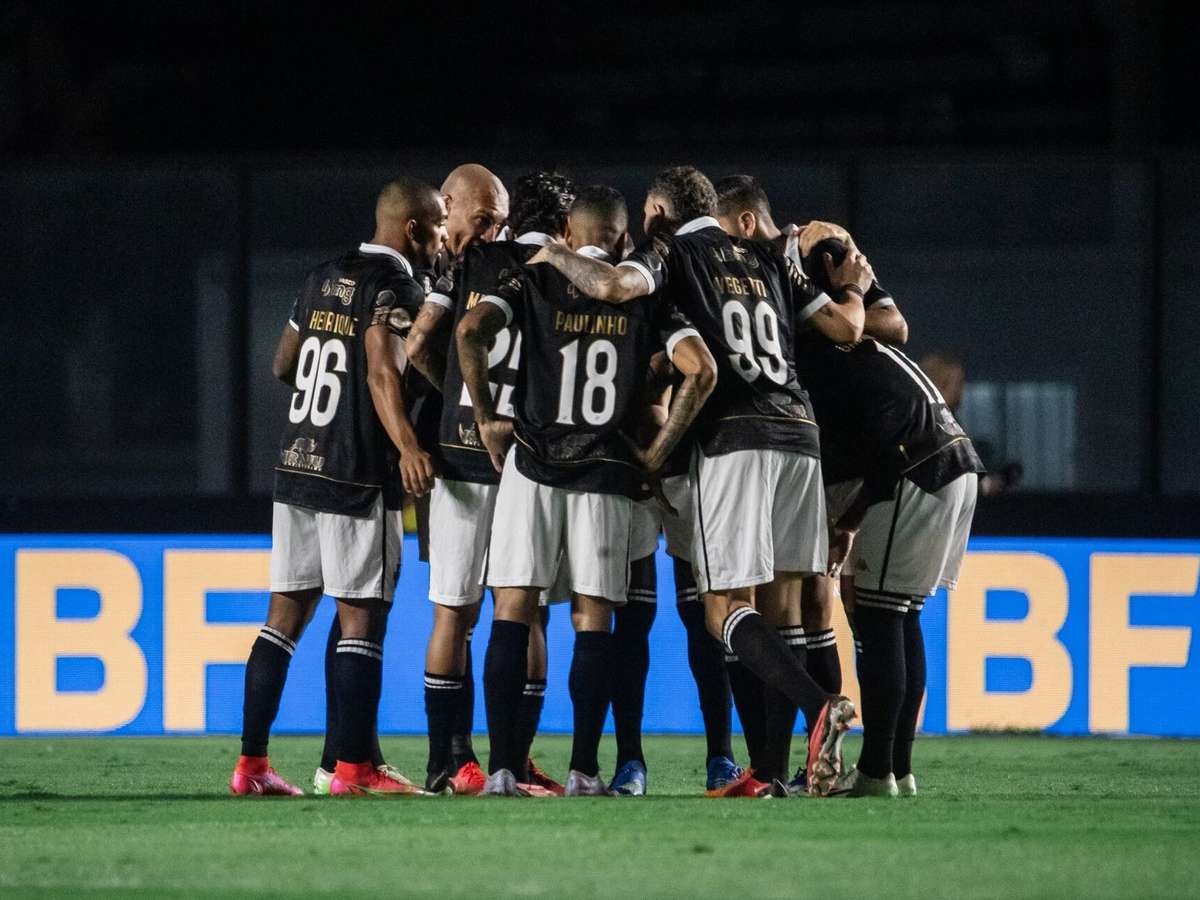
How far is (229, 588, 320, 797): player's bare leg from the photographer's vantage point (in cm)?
623

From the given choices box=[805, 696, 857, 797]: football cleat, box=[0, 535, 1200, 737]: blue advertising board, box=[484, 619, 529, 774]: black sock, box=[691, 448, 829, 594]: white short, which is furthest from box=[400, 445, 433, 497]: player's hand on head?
box=[0, 535, 1200, 737]: blue advertising board

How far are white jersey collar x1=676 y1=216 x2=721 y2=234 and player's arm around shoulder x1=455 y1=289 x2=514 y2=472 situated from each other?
588mm

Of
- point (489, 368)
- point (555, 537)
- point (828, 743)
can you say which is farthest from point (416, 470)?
point (828, 743)

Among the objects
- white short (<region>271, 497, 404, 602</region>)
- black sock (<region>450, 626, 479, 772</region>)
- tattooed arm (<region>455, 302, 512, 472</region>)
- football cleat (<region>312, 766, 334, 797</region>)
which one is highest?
tattooed arm (<region>455, 302, 512, 472</region>)

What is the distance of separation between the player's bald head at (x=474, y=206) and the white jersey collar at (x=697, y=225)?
757 millimetres

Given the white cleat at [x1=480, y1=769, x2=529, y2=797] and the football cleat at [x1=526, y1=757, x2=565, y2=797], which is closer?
the white cleat at [x1=480, y1=769, x2=529, y2=797]

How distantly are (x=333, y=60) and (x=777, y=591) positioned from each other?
53.8 ft

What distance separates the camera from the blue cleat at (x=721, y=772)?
635cm

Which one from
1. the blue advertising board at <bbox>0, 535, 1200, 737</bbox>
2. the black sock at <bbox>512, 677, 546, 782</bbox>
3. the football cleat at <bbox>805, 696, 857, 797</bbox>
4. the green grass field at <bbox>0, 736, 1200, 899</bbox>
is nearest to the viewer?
the green grass field at <bbox>0, 736, 1200, 899</bbox>

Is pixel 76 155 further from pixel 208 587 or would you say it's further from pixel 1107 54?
pixel 1107 54

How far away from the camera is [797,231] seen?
6.44 metres

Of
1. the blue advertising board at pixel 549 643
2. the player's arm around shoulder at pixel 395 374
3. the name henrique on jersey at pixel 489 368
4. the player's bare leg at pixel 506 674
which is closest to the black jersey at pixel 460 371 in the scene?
the name henrique on jersey at pixel 489 368

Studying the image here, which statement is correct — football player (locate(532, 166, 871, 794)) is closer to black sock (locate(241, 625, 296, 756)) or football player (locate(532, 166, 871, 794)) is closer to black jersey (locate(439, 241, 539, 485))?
black jersey (locate(439, 241, 539, 485))

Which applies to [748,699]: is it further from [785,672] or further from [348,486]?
[348,486]
